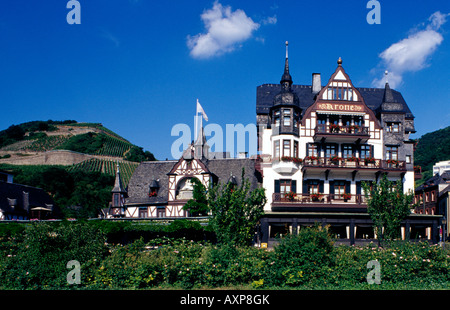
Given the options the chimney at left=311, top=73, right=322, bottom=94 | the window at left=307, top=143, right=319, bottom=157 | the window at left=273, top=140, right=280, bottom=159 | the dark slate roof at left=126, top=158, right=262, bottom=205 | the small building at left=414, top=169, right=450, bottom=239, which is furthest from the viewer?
the small building at left=414, top=169, right=450, bottom=239

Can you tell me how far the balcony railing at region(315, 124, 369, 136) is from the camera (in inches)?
1451

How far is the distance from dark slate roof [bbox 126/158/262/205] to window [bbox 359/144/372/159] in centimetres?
1051

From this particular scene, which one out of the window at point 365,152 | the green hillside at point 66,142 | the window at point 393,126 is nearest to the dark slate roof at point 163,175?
the window at point 365,152

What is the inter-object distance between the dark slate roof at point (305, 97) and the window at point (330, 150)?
4312mm

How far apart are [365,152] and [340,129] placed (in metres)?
3.32

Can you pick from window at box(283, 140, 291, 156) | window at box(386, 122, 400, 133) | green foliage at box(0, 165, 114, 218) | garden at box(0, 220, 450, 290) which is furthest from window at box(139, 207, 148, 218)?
green foliage at box(0, 165, 114, 218)

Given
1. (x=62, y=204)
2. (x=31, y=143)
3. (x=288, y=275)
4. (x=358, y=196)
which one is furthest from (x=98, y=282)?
(x=31, y=143)

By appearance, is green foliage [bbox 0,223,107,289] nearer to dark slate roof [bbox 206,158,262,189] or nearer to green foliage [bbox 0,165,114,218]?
dark slate roof [bbox 206,158,262,189]

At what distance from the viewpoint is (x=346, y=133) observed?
36656 mm

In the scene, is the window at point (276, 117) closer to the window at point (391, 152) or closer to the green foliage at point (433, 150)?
the window at point (391, 152)

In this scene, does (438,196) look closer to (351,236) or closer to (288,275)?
(351,236)

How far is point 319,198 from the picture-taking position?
118ft

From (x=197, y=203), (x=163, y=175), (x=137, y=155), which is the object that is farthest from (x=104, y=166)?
(x=197, y=203)

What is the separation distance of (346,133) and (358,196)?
5.28m
